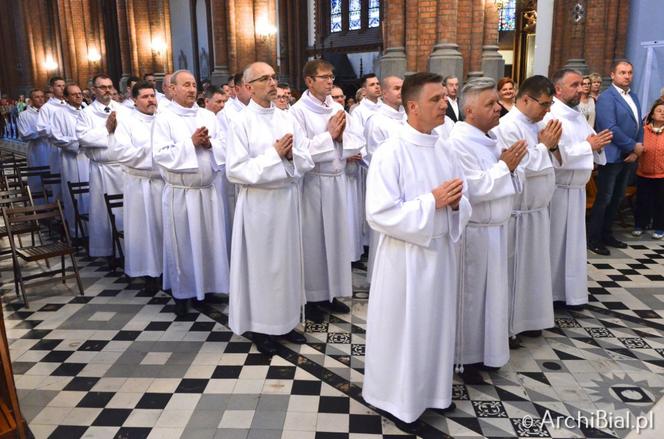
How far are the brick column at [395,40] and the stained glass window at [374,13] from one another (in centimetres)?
854

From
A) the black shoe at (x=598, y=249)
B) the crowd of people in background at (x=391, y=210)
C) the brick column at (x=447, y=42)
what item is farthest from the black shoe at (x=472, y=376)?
the brick column at (x=447, y=42)

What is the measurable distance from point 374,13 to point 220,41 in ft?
17.6

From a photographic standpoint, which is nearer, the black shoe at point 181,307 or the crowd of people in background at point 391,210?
the crowd of people in background at point 391,210

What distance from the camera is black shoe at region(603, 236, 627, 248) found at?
715 cm

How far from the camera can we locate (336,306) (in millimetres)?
5266

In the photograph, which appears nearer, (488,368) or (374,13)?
(488,368)

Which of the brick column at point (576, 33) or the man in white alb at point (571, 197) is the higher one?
the brick column at point (576, 33)

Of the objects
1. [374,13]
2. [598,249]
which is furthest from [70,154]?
[374,13]

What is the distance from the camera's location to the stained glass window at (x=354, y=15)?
18156mm

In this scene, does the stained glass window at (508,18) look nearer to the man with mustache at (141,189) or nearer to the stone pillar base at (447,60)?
the stone pillar base at (447,60)

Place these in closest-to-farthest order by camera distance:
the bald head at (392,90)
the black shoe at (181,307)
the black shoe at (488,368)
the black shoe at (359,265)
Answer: the black shoe at (488,368) → the black shoe at (181,307) → the bald head at (392,90) → the black shoe at (359,265)

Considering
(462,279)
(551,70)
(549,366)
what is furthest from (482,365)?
(551,70)

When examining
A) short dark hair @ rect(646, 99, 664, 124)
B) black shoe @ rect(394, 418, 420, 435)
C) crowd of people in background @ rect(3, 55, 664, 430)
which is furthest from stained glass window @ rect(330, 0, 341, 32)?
black shoe @ rect(394, 418, 420, 435)

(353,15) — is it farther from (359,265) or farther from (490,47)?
(359,265)
